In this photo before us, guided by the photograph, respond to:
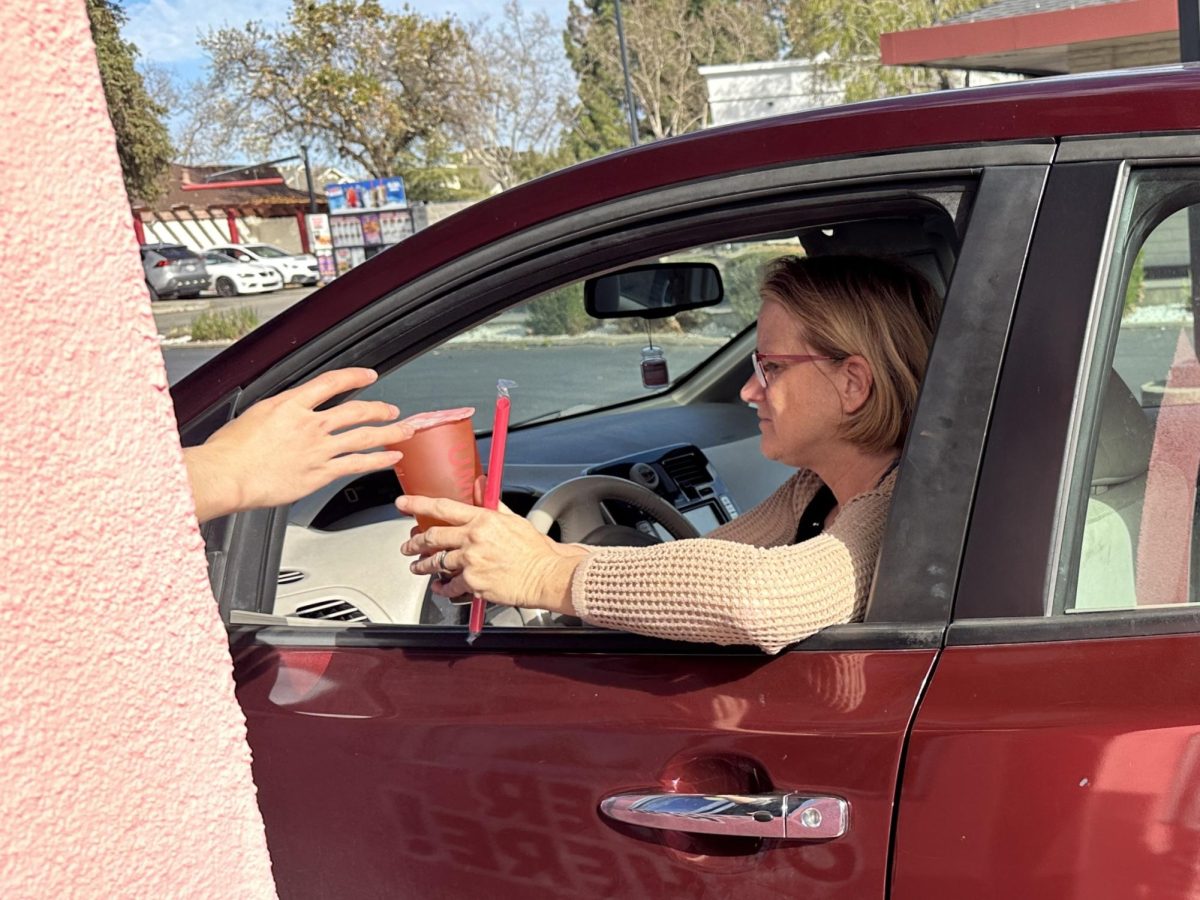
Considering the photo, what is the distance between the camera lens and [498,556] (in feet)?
5.67

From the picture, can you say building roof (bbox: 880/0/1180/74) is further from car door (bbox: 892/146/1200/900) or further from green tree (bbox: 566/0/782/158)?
green tree (bbox: 566/0/782/158)

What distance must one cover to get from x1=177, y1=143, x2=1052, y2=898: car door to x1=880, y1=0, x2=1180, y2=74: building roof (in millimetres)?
11585

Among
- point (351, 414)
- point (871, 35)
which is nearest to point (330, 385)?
point (351, 414)

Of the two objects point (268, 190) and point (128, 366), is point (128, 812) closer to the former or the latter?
point (128, 366)

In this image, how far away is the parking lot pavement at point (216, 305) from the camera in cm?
2745

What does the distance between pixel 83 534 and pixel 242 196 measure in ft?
168

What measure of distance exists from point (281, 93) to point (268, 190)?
685 inches

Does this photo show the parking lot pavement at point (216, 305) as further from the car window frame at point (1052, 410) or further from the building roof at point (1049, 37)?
the car window frame at point (1052, 410)

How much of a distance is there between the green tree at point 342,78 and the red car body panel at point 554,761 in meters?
33.7

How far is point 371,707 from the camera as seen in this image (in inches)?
65.4

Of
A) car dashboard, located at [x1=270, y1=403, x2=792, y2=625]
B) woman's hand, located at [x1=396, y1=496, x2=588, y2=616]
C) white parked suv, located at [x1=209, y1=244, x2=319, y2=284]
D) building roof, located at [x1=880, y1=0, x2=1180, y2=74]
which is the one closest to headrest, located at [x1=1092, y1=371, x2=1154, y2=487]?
woman's hand, located at [x1=396, y1=496, x2=588, y2=616]

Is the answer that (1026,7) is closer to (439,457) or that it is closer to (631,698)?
(439,457)

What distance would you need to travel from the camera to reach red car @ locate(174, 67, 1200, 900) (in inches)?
50.9

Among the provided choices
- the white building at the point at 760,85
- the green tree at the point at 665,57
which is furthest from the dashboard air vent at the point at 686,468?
the white building at the point at 760,85
